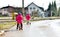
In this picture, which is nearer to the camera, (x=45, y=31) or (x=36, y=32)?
(x=36, y=32)

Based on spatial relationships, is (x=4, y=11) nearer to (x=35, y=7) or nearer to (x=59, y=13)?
(x=35, y=7)

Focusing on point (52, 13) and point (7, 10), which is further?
point (7, 10)

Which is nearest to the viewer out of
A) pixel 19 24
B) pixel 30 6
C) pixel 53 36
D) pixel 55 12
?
pixel 53 36

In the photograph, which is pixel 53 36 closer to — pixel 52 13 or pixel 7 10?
pixel 52 13

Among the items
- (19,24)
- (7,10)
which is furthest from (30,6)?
(19,24)

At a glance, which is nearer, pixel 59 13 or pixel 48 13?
pixel 59 13

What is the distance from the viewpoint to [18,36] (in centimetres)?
1777

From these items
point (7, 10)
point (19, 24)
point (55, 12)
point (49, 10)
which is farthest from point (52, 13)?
point (19, 24)

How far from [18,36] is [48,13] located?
363ft

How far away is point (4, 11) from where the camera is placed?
417ft

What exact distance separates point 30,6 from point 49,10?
10291 mm

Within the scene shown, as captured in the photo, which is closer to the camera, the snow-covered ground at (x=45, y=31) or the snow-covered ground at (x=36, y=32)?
the snow-covered ground at (x=36, y=32)

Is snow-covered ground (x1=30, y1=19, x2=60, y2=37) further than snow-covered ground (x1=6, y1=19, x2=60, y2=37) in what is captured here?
Yes

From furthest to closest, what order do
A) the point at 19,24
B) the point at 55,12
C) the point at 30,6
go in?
1. the point at 30,6
2. the point at 55,12
3. the point at 19,24
